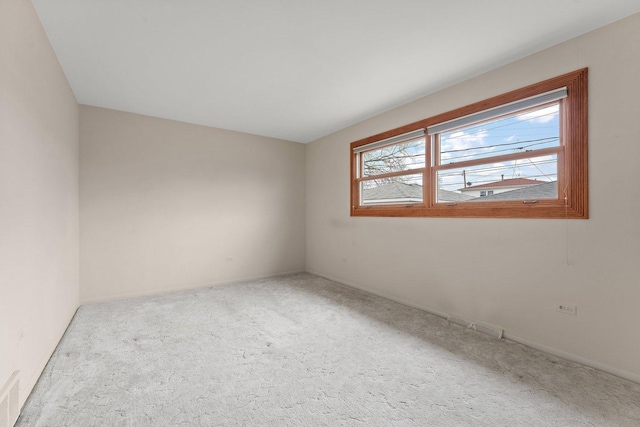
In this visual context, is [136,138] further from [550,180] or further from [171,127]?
[550,180]

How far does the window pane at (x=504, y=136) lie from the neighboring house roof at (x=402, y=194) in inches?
15.1

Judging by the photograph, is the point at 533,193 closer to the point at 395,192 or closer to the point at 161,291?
the point at 395,192

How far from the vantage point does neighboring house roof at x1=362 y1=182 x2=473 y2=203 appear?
3.05 metres

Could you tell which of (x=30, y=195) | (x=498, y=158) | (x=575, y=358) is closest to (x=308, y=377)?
(x=575, y=358)

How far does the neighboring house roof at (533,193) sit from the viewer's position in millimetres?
2309

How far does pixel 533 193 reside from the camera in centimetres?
242

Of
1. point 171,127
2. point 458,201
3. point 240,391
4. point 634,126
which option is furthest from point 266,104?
point 634,126

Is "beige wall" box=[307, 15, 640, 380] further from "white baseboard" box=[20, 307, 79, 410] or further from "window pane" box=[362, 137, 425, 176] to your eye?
"white baseboard" box=[20, 307, 79, 410]

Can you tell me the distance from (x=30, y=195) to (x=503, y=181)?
3766mm

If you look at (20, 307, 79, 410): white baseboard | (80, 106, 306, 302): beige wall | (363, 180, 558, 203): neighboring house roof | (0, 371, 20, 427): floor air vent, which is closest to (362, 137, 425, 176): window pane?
(363, 180, 558, 203): neighboring house roof

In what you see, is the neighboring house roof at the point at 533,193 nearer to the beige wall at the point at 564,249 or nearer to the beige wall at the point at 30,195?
the beige wall at the point at 564,249

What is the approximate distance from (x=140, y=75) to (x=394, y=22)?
8.12 ft

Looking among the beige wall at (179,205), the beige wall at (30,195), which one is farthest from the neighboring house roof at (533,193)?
the beige wall at (30,195)

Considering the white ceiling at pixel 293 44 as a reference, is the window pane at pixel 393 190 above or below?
below
